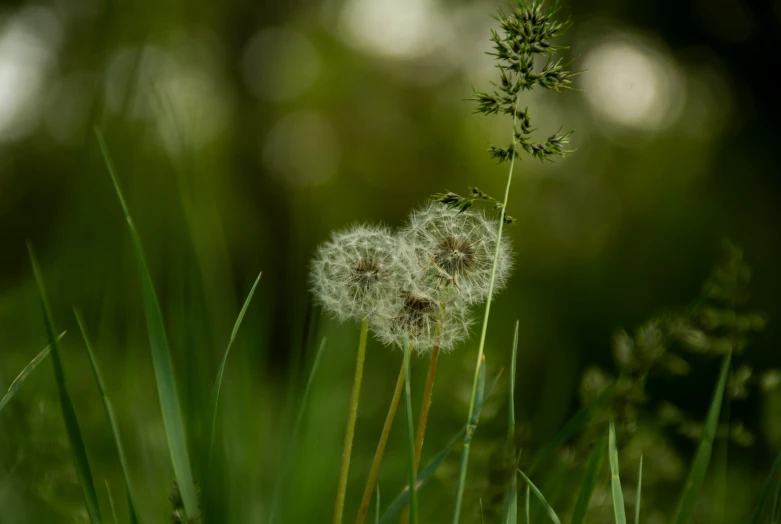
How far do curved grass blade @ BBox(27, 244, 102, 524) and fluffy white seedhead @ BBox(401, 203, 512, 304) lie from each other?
52cm

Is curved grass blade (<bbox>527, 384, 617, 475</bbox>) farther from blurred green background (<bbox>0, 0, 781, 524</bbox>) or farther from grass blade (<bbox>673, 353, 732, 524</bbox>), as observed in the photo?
blurred green background (<bbox>0, 0, 781, 524</bbox>)

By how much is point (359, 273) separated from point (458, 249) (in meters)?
0.17

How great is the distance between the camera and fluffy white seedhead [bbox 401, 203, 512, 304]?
3.51ft

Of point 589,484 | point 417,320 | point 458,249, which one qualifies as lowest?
point 589,484

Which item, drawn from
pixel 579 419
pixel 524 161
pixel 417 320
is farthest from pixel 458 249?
pixel 524 161

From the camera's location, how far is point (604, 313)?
6027mm

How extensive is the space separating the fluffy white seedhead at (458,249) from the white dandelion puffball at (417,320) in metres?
0.03

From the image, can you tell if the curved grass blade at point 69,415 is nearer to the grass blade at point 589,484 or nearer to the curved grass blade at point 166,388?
the curved grass blade at point 166,388

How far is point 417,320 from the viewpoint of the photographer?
1047 mm

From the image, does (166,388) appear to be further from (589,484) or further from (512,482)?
A: (589,484)

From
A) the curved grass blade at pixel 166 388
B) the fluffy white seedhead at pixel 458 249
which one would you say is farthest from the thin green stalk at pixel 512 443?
the curved grass blade at pixel 166 388

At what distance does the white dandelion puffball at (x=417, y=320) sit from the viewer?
1034 mm

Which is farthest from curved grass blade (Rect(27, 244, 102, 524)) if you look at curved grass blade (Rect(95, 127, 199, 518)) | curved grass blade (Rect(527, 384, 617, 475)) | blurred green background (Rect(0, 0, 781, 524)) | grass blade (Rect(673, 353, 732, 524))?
blurred green background (Rect(0, 0, 781, 524))

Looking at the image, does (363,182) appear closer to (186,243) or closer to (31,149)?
(31,149)
